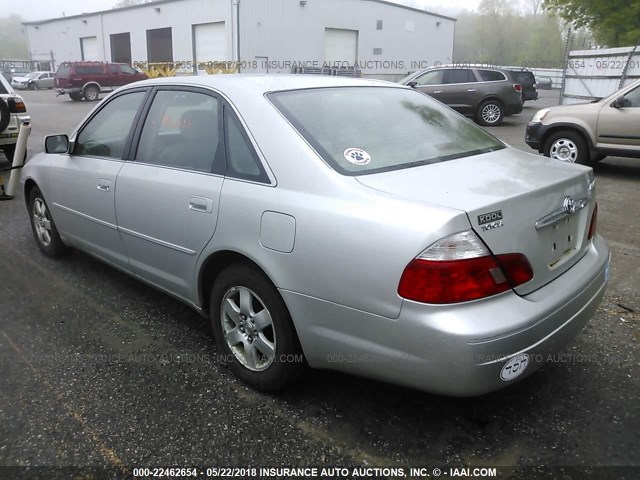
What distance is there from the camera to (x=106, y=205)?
11.9ft

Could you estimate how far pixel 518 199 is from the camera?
225 centimetres

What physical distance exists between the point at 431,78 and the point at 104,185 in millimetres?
13650

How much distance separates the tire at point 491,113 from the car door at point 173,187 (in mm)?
13397

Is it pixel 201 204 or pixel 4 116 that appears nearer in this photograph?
pixel 201 204

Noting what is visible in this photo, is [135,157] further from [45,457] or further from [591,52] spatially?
[591,52]

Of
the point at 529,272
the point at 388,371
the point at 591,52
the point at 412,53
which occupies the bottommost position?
the point at 388,371

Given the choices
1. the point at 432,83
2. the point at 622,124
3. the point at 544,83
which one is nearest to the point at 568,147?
the point at 622,124

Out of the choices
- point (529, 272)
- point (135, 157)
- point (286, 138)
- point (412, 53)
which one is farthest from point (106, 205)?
point (412, 53)

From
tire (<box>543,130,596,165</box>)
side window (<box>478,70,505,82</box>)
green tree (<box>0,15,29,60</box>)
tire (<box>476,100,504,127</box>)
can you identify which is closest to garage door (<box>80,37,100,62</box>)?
side window (<box>478,70,505,82</box>)

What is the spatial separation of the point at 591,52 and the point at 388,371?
50.4 ft

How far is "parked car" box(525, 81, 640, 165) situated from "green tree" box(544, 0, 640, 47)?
12097mm

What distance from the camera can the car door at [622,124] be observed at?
7.59 m

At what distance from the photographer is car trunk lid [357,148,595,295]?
2.16 meters

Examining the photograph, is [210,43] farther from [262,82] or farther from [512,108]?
[262,82]
